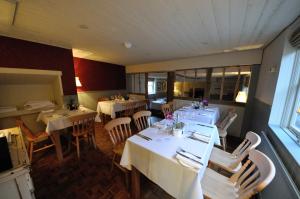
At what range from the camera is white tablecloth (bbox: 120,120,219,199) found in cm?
91

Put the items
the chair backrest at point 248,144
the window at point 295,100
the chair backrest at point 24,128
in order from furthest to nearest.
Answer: the chair backrest at point 24,128
the window at point 295,100
the chair backrest at point 248,144

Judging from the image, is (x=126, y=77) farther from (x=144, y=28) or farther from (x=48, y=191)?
(x=48, y=191)

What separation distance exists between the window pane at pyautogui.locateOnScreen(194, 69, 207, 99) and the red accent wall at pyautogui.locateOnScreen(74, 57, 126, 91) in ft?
11.0

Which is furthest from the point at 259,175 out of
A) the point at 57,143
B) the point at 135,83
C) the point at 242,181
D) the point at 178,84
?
the point at 135,83

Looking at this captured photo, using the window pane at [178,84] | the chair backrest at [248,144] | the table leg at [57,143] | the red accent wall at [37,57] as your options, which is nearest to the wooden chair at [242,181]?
the chair backrest at [248,144]

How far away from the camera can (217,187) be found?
110cm

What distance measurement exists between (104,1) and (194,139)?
1755 millimetres

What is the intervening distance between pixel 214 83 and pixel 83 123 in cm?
360

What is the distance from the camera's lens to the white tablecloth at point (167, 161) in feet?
2.97

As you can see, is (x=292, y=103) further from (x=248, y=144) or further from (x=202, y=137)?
(x=202, y=137)

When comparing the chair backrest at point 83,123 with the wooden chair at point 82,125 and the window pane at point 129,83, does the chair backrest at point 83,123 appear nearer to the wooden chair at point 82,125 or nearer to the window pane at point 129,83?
the wooden chair at point 82,125

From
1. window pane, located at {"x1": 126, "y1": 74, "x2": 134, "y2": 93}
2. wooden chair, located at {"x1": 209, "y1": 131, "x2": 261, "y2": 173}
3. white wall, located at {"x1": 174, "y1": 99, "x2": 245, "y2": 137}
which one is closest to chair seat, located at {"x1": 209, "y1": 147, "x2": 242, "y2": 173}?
wooden chair, located at {"x1": 209, "y1": 131, "x2": 261, "y2": 173}

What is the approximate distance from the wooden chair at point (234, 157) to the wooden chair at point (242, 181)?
164 mm

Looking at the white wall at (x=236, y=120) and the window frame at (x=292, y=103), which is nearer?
the window frame at (x=292, y=103)
